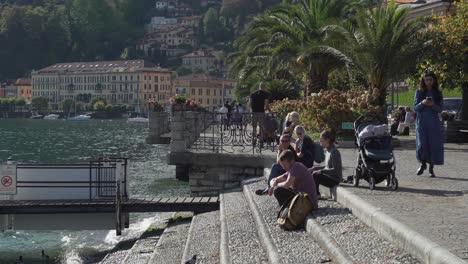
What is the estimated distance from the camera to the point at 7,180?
16.6 metres

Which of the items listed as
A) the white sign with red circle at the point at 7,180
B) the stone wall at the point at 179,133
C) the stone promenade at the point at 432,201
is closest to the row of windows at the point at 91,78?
the stone wall at the point at 179,133

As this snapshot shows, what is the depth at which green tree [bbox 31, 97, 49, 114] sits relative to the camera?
181000mm

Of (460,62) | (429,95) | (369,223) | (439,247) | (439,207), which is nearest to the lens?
(439,247)

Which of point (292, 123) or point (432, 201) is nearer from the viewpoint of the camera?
point (432, 201)

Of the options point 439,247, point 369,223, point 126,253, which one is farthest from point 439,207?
point 126,253

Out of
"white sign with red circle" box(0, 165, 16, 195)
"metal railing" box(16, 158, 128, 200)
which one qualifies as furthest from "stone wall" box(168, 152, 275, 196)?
"white sign with red circle" box(0, 165, 16, 195)

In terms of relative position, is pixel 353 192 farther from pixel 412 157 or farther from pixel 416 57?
pixel 416 57

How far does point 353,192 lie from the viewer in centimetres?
998

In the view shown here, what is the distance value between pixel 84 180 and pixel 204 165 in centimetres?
337

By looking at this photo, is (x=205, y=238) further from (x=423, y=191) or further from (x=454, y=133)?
(x=454, y=133)

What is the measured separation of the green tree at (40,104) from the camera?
18100 centimetres

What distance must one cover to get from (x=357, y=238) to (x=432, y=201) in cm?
202

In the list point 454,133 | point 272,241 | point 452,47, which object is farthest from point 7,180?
point 454,133

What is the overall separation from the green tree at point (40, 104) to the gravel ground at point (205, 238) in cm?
17302
